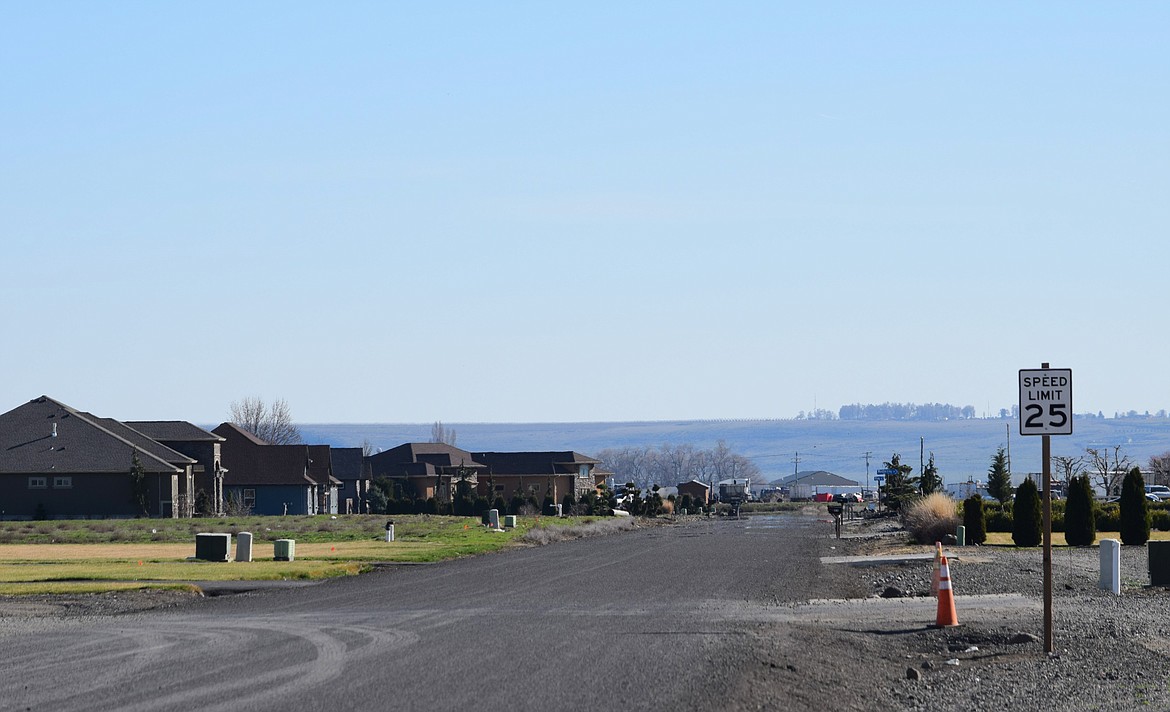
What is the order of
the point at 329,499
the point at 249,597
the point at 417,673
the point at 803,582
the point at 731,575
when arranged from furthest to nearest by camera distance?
the point at 329,499, the point at 731,575, the point at 803,582, the point at 249,597, the point at 417,673

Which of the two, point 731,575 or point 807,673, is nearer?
point 807,673

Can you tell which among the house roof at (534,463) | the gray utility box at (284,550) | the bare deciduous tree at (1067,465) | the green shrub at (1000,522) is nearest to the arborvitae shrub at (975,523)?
the green shrub at (1000,522)

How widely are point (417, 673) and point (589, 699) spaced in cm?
253

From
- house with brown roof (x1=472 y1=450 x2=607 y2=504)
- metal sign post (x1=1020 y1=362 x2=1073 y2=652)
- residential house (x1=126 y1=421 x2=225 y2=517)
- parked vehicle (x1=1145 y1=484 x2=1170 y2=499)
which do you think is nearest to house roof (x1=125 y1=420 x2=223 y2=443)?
residential house (x1=126 y1=421 x2=225 y2=517)

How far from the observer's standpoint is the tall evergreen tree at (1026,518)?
49.1m

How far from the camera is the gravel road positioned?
1388 centimetres

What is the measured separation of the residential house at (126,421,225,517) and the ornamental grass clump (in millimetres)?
52764

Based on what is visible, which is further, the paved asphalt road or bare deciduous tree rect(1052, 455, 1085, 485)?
bare deciduous tree rect(1052, 455, 1085, 485)

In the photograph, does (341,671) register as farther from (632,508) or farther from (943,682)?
(632,508)

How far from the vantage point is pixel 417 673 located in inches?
587

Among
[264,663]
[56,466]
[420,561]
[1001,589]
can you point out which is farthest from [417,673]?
[56,466]

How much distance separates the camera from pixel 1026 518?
4916cm

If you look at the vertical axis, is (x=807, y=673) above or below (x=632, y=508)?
above

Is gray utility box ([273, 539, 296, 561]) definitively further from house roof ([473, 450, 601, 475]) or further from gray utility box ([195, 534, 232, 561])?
house roof ([473, 450, 601, 475])
